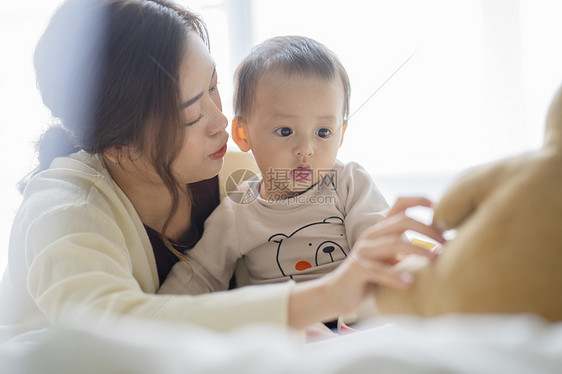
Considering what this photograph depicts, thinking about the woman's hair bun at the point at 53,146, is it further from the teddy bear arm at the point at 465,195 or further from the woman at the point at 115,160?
the teddy bear arm at the point at 465,195

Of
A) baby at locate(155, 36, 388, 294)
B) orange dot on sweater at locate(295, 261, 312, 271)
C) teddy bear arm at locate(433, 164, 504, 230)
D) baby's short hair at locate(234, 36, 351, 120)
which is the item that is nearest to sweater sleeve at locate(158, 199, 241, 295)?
baby at locate(155, 36, 388, 294)

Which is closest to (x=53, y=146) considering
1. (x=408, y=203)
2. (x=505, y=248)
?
(x=408, y=203)

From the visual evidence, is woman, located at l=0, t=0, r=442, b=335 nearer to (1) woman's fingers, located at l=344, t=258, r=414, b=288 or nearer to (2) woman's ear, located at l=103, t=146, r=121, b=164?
(2) woman's ear, located at l=103, t=146, r=121, b=164

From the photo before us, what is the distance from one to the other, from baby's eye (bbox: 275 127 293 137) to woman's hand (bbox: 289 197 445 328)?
428 millimetres

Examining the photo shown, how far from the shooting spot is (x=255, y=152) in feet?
3.15

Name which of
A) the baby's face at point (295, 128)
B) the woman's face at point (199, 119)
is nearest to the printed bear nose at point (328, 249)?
the baby's face at point (295, 128)

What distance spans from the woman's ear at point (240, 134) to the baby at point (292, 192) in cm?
3

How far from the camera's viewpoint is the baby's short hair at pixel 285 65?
2.99 feet

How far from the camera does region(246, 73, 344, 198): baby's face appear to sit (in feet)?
2.94

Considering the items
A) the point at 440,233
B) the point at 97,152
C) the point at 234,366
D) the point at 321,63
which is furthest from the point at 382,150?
the point at 234,366

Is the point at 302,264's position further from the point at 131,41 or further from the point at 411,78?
the point at 411,78

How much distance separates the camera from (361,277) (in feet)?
1.57

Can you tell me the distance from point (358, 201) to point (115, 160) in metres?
0.41

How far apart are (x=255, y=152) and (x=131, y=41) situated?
12.2 inches
